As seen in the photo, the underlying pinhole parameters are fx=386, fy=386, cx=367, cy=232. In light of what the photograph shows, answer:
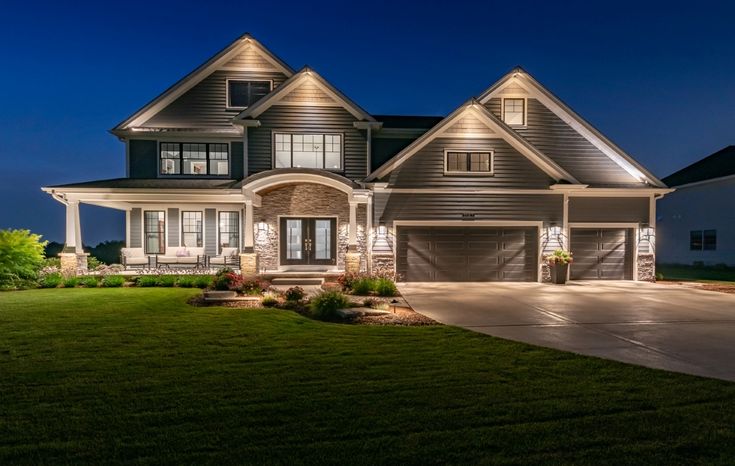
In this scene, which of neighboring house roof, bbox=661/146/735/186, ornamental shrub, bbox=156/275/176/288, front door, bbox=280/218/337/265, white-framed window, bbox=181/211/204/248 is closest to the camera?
ornamental shrub, bbox=156/275/176/288

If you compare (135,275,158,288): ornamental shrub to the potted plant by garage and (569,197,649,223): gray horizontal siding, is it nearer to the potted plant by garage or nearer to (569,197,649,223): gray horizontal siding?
the potted plant by garage

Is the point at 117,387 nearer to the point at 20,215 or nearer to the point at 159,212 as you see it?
the point at 159,212

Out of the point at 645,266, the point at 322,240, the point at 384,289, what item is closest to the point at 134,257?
the point at 322,240

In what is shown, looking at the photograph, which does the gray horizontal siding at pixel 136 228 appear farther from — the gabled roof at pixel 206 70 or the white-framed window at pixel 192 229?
the gabled roof at pixel 206 70

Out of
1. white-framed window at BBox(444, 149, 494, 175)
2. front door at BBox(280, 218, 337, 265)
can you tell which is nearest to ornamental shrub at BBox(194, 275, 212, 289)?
front door at BBox(280, 218, 337, 265)

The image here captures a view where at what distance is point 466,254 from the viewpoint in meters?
15.1

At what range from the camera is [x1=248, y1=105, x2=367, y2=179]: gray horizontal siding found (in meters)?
15.3

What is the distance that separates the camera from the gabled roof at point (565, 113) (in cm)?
1566

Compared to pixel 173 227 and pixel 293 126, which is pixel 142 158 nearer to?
pixel 173 227

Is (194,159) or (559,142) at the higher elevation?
(559,142)

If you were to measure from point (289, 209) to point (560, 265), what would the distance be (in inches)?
427

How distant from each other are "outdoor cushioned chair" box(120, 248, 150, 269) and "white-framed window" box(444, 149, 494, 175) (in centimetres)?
1307

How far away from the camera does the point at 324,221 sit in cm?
1631

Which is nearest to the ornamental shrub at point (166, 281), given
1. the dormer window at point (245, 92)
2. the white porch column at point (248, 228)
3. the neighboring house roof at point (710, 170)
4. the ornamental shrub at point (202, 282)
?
the ornamental shrub at point (202, 282)
